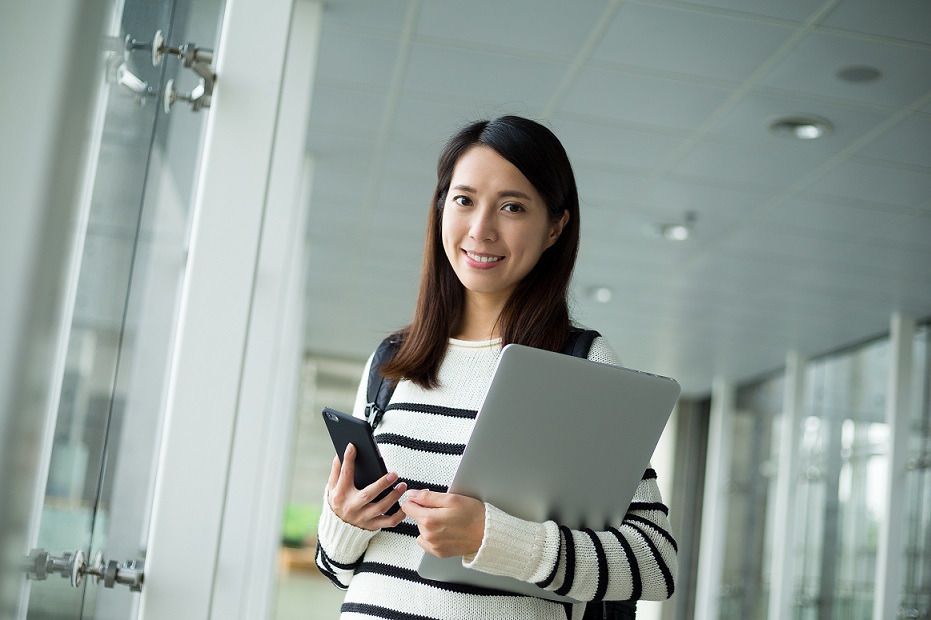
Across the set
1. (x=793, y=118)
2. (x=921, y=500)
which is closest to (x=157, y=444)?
(x=793, y=118)

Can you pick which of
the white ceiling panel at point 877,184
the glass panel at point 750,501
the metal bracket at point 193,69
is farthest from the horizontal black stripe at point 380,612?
the glass panel at point 750,501

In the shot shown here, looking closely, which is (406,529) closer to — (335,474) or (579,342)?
(335,474)

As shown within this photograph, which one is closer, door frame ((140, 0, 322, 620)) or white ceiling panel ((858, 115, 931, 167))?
door frame ((140, 0, 322, 620))

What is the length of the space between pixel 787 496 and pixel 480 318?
8.24 metres

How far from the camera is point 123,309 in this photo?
65.9 inches

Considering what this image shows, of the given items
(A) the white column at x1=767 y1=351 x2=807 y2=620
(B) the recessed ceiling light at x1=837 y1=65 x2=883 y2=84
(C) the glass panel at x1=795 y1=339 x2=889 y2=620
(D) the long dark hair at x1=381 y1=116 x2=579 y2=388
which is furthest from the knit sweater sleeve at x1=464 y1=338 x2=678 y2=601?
(A) the white column at x1=767 y1=351 x2=807 y2=620

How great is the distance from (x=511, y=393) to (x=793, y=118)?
3.52 meters

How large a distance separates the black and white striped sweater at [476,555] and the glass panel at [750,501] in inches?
373

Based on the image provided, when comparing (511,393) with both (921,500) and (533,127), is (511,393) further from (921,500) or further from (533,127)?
(921,500)

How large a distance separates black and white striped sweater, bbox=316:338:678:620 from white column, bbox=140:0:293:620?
0.33 meters

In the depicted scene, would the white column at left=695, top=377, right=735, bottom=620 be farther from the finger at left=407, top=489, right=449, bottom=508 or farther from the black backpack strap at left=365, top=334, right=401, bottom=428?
the finger at left=407, top=489, right=449, bottom=508

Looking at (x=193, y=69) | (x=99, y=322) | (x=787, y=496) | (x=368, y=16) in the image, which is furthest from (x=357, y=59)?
(x=787, y=496)

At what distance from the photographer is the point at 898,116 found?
4.30 meters

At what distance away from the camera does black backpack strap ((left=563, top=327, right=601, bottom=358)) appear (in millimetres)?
1588
